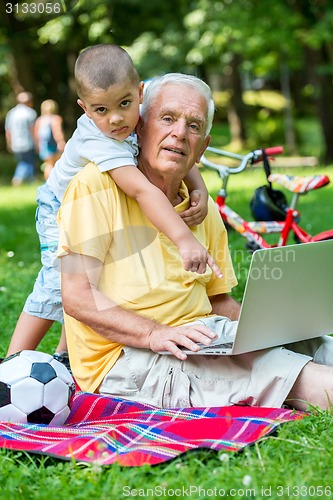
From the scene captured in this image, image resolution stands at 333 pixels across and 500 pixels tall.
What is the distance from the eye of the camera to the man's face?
3406mm

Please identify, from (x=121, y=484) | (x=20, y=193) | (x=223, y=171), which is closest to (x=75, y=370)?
(x=121, y=484)

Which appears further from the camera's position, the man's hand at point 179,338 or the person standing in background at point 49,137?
the person standing in background at point 49,137

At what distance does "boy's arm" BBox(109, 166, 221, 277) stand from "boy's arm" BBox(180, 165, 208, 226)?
231 millimetres

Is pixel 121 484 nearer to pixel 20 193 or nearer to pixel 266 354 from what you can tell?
pixel 266 354

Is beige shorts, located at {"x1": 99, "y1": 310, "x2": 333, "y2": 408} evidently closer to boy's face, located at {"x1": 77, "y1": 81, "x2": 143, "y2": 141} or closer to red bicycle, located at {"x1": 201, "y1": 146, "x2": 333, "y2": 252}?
boy's face, located at {"x1": 77, "y1": 81, "x2": 143, "y2": 141}

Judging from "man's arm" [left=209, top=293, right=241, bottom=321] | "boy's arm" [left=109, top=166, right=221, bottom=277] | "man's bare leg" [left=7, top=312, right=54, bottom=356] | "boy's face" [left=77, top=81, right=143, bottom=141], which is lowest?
"man's bare leg" [left=7, top=312, right=54, bottom=356]

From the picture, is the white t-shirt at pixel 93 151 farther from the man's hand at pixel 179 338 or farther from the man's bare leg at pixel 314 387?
the man's bare leg at pixel 314 387

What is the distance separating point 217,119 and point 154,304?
114 ft

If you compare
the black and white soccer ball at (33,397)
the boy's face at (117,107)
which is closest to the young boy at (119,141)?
the boy's face at (117,107)

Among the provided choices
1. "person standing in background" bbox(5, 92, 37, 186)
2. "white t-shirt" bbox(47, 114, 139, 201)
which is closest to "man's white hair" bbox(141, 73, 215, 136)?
"white t-shirt" bbox(47, 114, 139, 201)

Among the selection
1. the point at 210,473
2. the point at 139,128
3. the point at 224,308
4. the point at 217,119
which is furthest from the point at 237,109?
the point at 210,473

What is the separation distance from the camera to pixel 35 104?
913 inches

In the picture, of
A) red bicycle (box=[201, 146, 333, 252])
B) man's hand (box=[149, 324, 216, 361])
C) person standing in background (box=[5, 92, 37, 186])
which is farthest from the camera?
person standing in background (box=[5, 92, 37, 186])

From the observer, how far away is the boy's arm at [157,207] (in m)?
3.27
